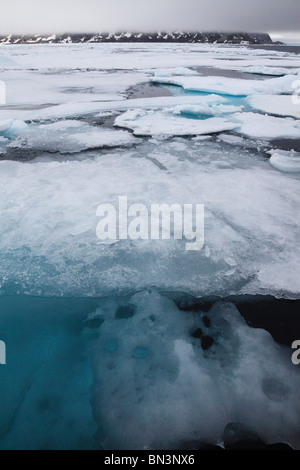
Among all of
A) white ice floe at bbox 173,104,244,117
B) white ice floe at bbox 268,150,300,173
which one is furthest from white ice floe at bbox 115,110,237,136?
white ice floe at bbox 268,150,300,173

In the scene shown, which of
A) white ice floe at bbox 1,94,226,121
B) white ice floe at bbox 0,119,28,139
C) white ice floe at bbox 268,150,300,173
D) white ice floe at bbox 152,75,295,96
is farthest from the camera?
white ice floe at bbox 152,75,295,96

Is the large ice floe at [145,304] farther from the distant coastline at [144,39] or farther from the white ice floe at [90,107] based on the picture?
the distant coastline at [144,39]

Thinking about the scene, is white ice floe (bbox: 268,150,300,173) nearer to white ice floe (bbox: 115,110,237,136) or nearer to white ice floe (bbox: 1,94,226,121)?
white ice floe (bbox: 115,110,237,136)

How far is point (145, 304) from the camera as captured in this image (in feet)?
5.99

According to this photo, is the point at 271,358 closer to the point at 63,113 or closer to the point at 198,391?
the point at 198,391

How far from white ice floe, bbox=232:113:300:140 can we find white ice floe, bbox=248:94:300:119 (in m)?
0.70

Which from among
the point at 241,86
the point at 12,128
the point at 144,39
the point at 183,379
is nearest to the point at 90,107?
the point at 12,128

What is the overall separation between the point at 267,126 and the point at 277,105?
2.68 m

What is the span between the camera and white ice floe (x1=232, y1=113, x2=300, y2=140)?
4965 mm

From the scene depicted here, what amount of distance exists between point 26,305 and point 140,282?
763mm

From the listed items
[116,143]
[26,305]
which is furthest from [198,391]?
[116,143]

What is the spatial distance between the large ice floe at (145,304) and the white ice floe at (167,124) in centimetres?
117

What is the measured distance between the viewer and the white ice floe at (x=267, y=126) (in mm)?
4965

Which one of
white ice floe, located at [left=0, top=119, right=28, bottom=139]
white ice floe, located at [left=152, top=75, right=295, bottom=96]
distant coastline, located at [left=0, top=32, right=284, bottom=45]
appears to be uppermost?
distant coastline, located at [left=0, top=32, right=284, bottom=45]
